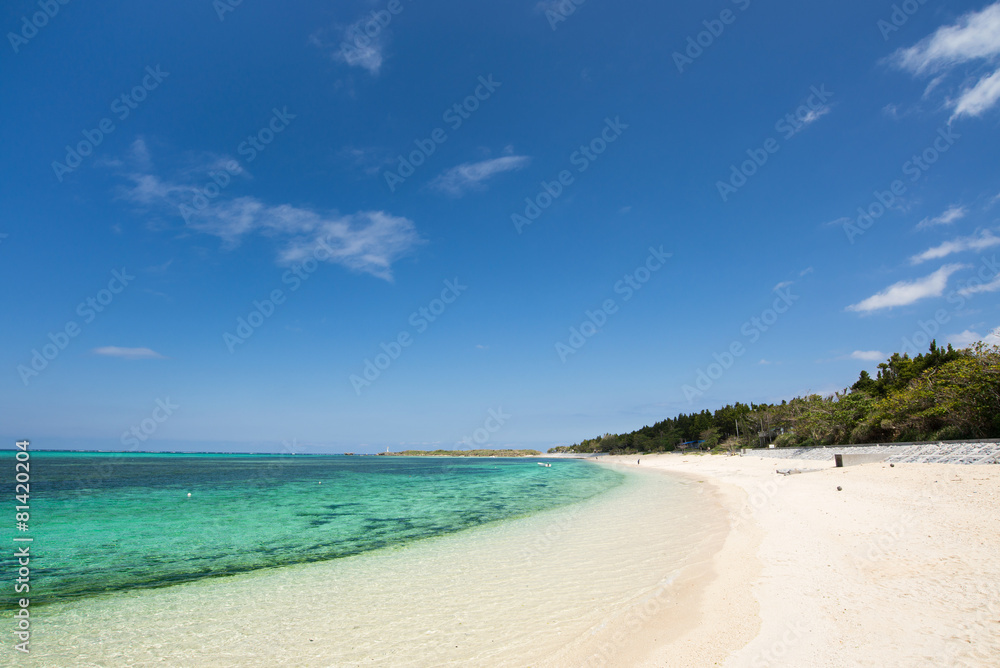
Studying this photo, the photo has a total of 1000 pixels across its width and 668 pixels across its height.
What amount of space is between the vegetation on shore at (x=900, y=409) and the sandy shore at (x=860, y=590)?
15.0 metres

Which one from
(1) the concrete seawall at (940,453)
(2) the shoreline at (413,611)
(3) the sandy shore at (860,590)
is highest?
(1) the concrete seawall at (940,453)

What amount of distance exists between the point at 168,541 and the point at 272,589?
8582 millimetres

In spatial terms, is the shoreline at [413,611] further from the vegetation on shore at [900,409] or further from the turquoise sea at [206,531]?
the vegetation on shore at [900,409]

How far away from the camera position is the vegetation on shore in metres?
23.4

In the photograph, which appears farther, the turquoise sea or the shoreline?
the turquoise sea

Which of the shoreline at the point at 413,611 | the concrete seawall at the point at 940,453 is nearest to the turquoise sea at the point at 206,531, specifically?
the shoreline at the point at 413,611

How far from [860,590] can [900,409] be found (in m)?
32.9

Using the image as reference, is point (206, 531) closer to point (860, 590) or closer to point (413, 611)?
point (413, 611)

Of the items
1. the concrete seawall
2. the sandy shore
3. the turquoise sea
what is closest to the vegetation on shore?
the concrete seawall

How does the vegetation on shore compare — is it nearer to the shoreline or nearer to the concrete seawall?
the concrete seawall

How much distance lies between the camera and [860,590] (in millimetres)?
6723

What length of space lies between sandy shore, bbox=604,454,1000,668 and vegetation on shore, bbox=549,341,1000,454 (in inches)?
591

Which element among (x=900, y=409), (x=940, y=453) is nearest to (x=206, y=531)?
(x=940, y=453)

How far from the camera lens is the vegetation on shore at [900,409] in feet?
76.6
